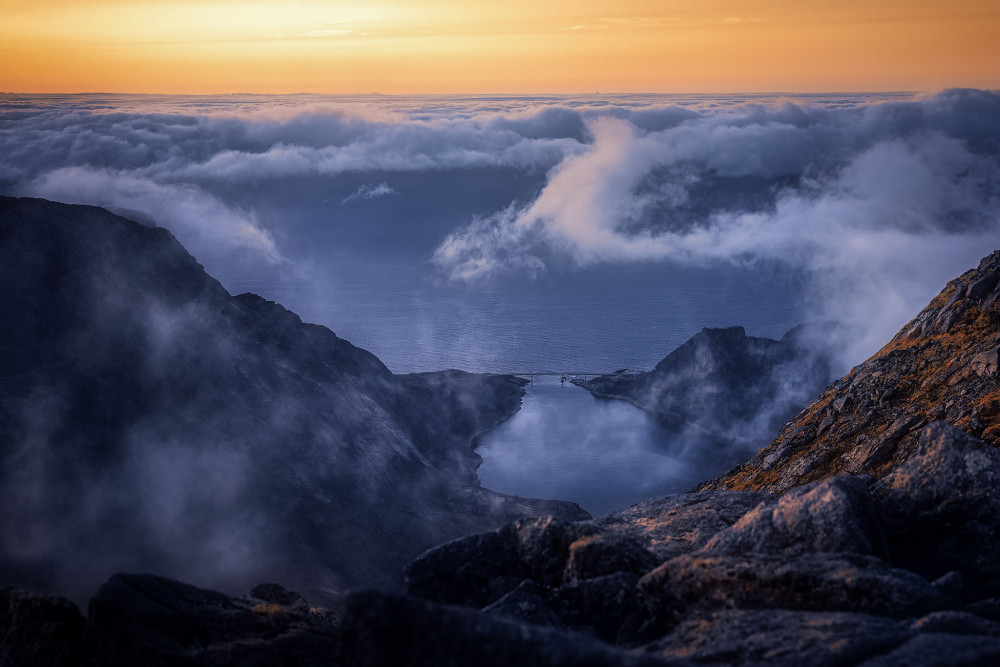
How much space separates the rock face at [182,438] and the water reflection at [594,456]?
14.6 meters

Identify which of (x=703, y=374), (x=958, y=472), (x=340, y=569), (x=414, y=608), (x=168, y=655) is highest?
(x=703, y=374)

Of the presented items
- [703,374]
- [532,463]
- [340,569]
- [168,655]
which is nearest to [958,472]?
[168,655]

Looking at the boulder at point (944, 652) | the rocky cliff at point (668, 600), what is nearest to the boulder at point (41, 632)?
the rocky cliff at point (668, 600)

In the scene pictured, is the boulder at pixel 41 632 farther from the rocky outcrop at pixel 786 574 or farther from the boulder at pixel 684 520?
the boulder at pixel 684 520

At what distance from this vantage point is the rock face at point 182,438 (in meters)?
57.2

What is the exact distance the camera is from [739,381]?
155625mm

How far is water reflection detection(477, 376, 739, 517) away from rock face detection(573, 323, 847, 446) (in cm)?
498

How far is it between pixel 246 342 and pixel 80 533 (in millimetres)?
45460

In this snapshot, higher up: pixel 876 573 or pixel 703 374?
pixel 703 374

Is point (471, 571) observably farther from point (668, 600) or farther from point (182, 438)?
point (182, 438)

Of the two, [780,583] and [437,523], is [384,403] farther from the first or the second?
[780,583]

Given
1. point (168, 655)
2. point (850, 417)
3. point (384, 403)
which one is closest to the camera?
point (168, 655)

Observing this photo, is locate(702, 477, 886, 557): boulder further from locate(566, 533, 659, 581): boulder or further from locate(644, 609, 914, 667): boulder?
locate(644, 609, 914, 667): boulder

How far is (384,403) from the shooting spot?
113938 millimetres
